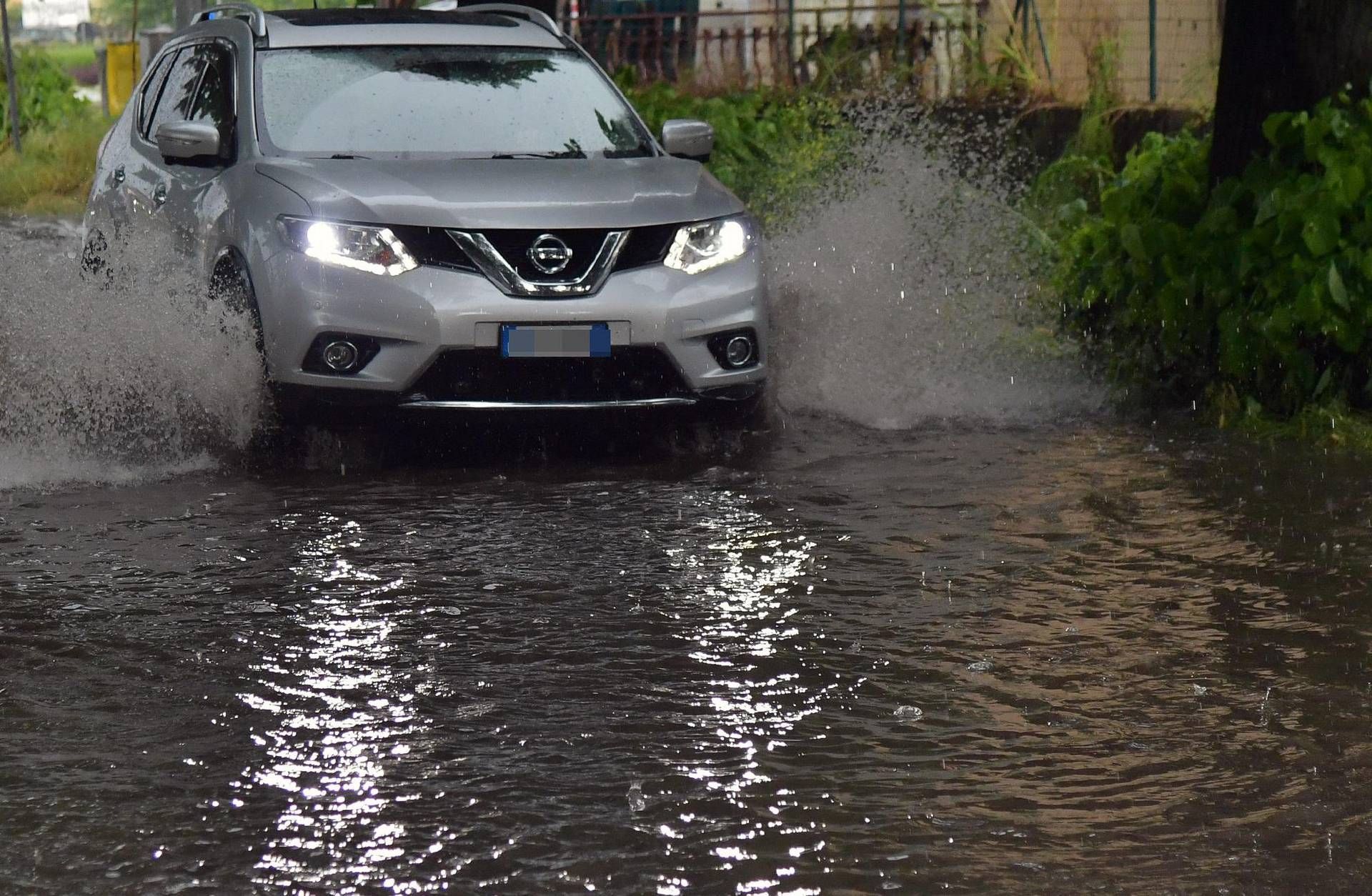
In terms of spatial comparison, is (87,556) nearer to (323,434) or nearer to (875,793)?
(323,434)

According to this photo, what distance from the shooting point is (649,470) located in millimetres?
8555

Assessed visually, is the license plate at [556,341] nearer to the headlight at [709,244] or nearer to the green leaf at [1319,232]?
Result: the headlight at [709,244]

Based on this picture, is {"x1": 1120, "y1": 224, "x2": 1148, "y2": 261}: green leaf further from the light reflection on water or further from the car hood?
the light reflection on water

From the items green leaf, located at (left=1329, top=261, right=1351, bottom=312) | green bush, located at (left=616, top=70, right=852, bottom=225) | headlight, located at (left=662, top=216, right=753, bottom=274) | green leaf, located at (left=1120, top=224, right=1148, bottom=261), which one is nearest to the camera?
headlight, located at (left=662, top=216, right=753, bottom=274)

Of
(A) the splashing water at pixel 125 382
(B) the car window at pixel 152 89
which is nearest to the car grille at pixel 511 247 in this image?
(A) the splashing water at pixel 125 382

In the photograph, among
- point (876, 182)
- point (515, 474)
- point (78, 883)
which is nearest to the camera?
point (78, 883)

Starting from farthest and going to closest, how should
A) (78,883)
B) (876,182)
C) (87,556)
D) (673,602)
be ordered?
(876,182), (87,556), (673,602), (78,883)

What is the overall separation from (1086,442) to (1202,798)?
4.56 metres

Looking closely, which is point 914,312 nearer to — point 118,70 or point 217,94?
point 217,94

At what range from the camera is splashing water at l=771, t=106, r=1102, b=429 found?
32.5 feet

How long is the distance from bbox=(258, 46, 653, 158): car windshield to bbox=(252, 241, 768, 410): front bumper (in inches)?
37.0

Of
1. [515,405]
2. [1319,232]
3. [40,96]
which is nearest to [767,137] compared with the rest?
[1319,232]

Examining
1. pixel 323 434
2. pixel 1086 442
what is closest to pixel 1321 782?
pixel 1086 442

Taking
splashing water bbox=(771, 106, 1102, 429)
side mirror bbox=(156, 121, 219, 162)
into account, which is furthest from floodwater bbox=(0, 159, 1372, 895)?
side mirror bbox=(156, 121, 219, 162)
